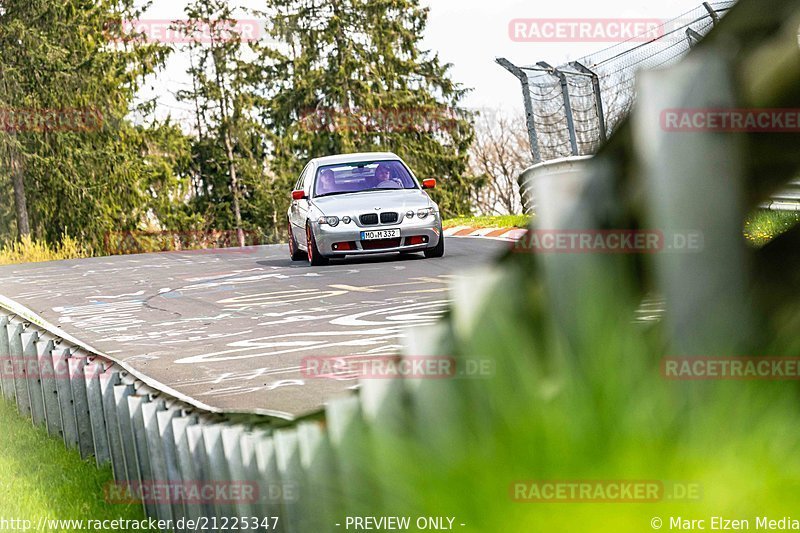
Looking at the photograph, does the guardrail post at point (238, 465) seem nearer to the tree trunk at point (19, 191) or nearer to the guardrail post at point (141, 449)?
the guardrail post at point (141, 449)

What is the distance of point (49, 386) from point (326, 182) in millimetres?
12041

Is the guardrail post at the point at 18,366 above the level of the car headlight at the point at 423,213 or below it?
below

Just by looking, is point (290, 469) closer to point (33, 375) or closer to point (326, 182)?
point (33, 375)

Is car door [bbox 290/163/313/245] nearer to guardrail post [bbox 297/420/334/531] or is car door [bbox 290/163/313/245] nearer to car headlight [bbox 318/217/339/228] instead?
car headlight [bbox 318/217/339/228]

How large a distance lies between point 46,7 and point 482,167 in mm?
20237

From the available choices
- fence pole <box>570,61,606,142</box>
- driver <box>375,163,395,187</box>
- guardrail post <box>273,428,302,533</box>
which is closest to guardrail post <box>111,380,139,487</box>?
guardrail post <box>273,428,302,533</box>

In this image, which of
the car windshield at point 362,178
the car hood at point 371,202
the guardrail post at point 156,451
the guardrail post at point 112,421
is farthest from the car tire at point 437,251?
the guardrail post at point 156,451

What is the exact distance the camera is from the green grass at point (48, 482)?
4258 mm

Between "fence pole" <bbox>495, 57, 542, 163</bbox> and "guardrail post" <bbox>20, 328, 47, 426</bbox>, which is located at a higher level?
"fence pole" <bbox>495, 57, 542, 163</bbox>

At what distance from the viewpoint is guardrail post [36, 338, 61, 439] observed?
541 centimetres

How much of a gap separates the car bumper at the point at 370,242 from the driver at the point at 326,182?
53.9 inches

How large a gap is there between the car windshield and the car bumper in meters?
1.32

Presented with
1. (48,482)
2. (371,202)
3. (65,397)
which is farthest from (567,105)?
(48,482)

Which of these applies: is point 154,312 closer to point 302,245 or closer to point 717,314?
point 302,245
